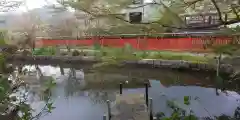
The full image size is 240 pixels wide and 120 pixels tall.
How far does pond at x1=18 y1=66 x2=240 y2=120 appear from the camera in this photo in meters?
2.02

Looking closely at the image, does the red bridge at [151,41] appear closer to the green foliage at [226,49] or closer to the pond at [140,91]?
the green foliage at [226,49]

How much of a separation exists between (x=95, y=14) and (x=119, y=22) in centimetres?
8

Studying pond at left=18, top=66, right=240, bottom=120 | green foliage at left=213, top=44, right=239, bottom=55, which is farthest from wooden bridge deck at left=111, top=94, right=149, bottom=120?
green foliage at left=213, top=44, right=239, bottom=55

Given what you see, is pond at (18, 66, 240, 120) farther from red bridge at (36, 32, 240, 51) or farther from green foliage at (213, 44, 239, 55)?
green foliage at (213, 44, 239, 55)

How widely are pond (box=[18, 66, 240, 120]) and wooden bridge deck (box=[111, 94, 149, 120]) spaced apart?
9.5 inches

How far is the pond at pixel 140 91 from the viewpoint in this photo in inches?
79.6

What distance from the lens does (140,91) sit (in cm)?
226

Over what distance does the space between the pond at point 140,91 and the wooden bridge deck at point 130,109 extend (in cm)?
24

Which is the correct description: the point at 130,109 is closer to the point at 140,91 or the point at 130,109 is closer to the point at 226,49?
the point at 226,49

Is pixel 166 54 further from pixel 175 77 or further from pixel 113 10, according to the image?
pixel 175 77

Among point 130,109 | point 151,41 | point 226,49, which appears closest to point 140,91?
point 130,109

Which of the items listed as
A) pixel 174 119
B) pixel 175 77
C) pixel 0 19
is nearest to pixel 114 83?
pixel 175 77

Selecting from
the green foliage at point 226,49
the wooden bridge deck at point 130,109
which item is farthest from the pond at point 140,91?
the green foliage at point 226,49

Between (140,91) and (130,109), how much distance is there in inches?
41.0
